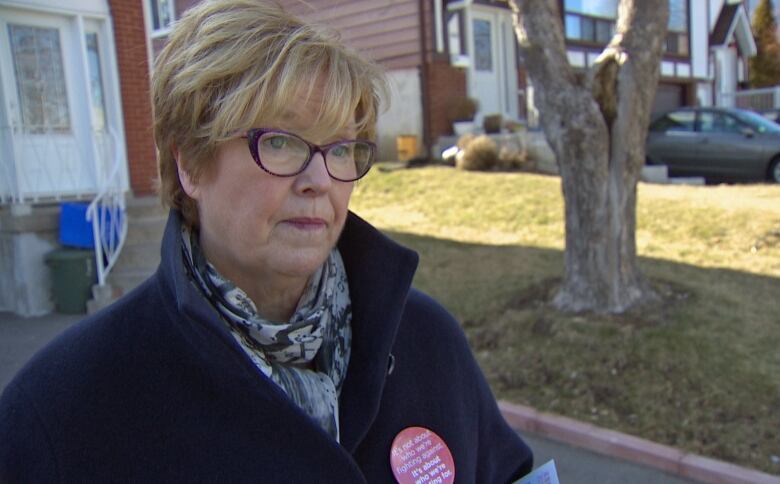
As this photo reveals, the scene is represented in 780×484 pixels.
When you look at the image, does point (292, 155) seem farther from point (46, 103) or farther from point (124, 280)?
point (46, 103)

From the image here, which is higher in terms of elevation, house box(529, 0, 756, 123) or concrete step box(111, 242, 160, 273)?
house box(529, 0, 756, 123)

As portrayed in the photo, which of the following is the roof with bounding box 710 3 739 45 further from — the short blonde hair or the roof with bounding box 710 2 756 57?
the short blonde hair

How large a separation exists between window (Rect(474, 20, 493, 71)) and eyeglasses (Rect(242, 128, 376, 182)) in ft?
50.2

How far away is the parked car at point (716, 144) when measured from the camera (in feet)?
39.8

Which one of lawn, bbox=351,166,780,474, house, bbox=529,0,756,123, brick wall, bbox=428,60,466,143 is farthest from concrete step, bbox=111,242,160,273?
house, bbox=529,0,756,123

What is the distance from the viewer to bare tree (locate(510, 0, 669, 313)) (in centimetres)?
524

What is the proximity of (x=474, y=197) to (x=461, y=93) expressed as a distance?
5.73 metres

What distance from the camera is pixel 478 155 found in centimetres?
1204

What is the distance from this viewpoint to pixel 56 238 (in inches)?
278

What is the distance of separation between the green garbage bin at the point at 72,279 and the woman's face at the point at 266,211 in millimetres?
5722

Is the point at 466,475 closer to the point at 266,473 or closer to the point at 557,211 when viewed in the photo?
the point at 266,473

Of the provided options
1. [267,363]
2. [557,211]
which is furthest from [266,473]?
[557,211]

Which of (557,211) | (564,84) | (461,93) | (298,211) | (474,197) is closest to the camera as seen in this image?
(298,211)

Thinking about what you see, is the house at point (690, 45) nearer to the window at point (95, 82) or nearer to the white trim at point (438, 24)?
the white trim at point (438, 24)
